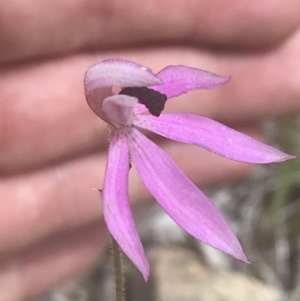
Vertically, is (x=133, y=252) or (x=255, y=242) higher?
(x=255, y=242)

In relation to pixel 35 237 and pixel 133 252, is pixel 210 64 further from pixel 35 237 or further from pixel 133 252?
pixel 133 252

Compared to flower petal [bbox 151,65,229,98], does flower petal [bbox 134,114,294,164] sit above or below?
Result: below

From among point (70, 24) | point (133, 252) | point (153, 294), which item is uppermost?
point (70, 24)

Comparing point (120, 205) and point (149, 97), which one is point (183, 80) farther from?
point (120, 205)

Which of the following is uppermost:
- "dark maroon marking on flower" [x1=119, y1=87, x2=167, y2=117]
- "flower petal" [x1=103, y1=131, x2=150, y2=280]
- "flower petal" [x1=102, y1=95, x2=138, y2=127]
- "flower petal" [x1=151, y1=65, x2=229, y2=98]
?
"flower petal" [x1=151, y1=65, x2=229, y2=98]

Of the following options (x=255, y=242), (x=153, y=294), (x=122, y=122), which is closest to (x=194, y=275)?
(x=153, y=294)

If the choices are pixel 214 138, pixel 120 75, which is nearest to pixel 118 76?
pixel 120 75
